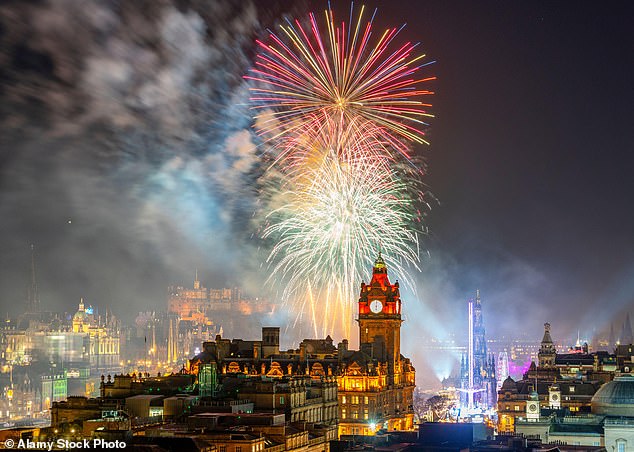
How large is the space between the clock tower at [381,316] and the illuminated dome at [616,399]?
2980cm

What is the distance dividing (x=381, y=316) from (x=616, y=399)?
34.1 meters

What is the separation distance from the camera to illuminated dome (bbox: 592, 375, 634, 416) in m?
123

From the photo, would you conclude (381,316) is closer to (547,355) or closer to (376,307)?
(376,307)

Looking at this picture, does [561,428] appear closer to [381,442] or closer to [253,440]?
[381,442]

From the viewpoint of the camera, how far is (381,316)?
148125mm

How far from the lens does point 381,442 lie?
290ft

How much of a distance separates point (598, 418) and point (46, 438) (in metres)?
62.6

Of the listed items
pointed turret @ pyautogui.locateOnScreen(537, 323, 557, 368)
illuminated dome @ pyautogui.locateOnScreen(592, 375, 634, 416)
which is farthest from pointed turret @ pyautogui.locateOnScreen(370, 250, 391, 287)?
pointed turret @ pyautogui.locateOnScreen(537, 323, 557, 368)

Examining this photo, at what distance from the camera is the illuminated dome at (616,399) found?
12262cm

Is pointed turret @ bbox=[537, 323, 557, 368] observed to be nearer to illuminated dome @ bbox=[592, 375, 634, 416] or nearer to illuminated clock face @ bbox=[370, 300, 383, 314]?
Result: illuminated clock face @ bbox=[370, 300, 383, 314]

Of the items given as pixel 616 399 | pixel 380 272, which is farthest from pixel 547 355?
pixel 616 399

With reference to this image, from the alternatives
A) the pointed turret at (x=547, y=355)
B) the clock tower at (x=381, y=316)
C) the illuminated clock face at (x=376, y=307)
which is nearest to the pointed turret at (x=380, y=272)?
the clock tower at (x=381, y=316)

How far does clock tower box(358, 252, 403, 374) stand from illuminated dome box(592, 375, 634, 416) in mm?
29804

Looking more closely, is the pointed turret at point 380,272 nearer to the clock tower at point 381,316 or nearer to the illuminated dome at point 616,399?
the clock tower at point 381,316
